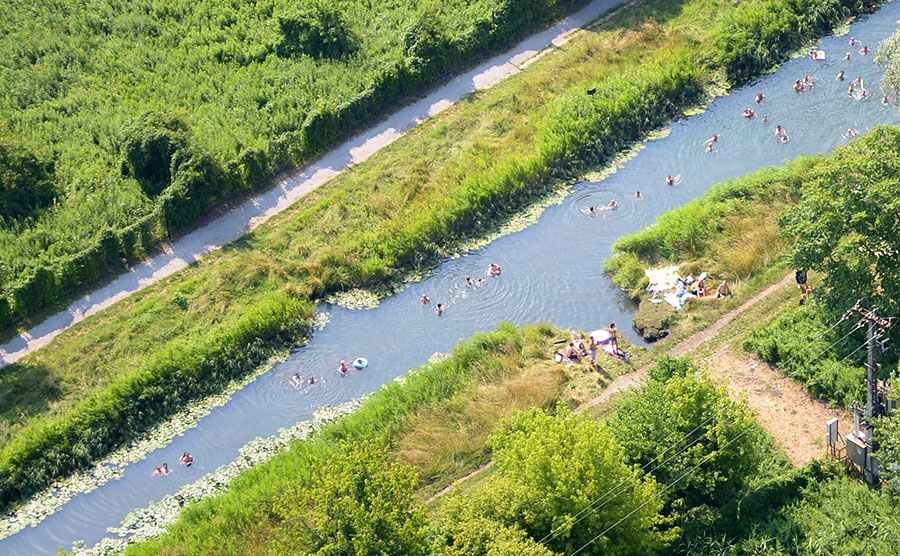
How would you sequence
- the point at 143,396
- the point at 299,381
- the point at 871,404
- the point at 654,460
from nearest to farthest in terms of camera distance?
the point at 871,404 < the point at 654,460 < the point at 143,396 < the point at 299,381

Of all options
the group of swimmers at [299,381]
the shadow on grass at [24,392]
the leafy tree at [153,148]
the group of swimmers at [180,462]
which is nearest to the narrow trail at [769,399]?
the group of swimmers at [299,381]

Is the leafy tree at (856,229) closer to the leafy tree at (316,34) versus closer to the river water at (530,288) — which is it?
the river water at (530,288)

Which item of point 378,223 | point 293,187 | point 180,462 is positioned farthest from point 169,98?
point 180,462

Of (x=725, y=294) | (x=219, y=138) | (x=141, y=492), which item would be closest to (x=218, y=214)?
(x=219, y=138)

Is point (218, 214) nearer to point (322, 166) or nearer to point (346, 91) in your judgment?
point (322, 166)

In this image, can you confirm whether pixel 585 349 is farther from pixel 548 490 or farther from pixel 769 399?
pixel 548 490

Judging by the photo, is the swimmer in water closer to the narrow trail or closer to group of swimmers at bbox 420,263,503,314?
the narrow trail

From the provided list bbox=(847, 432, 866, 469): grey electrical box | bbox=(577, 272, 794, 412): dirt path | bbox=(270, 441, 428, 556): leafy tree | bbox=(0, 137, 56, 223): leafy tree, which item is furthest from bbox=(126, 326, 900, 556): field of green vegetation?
bbox=(0, 137, 56, 223): leafy tree
